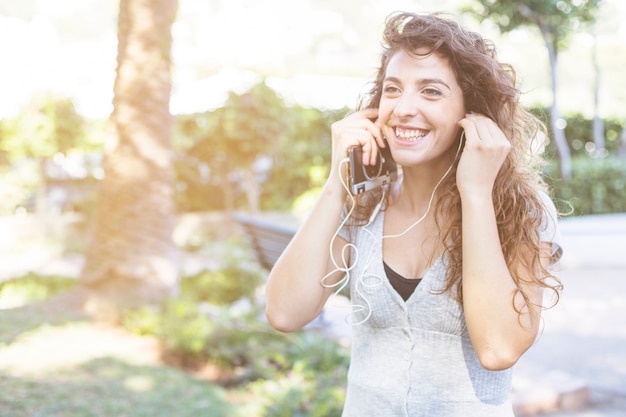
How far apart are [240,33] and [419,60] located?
105 ft

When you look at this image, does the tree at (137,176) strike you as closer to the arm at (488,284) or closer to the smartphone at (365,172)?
the smartphone at (365,172)

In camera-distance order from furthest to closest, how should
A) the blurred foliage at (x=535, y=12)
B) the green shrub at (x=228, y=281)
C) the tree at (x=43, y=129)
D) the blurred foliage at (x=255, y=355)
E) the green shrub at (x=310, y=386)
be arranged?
the blurred foliage at (x=535, y=12)
the tree at (x=43, y=129)
the green shrub at (x=228, y=281)
the blurred foliage at (x=255, y=355)
the green shrub at (x=310, y=386)

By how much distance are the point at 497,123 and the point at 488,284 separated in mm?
486

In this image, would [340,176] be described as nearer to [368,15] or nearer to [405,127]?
[405,127]

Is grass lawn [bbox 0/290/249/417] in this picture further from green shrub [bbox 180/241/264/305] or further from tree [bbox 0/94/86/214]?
tree [bbox 0/94/86/214]

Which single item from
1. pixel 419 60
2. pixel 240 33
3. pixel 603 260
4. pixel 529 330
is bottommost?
pixel 603 260

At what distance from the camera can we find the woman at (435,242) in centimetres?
186

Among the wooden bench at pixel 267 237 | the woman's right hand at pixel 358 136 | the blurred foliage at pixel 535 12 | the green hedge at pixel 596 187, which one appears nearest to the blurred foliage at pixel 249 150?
the blurred foliage at pixel 535 12

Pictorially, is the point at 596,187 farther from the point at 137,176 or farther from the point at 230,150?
the point at 137,176

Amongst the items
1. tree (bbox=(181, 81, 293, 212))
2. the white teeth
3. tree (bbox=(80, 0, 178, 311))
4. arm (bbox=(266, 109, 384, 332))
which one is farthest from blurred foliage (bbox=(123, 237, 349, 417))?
tree (bbox=(181, 81, 293, 212))

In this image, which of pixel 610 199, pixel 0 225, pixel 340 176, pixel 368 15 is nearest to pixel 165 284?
pixel 340 176

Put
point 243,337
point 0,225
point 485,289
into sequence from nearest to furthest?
1. point 485,289
2. point 243,337
3. point 0,225

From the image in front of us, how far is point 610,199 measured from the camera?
13.8m

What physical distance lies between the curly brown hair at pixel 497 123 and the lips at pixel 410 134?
0.16 m
